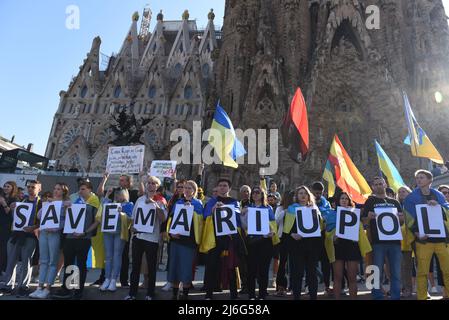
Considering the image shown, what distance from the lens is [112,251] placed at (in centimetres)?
593

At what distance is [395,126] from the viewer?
18.9m

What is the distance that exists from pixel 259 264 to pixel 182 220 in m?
1.43

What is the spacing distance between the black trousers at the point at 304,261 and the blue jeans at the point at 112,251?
2885 mm

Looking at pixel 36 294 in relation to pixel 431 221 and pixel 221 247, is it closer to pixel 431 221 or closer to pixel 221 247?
pixel 221 247

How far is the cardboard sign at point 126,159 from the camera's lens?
31.4ft

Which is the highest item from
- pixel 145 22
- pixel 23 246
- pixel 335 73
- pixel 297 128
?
pixel 145 22

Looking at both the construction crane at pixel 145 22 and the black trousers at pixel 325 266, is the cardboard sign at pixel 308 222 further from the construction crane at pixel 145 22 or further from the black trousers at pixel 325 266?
the construction crane at pixel 145 22


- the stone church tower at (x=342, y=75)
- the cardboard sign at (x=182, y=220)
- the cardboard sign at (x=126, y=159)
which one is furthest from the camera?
the stone church tower at (x=342, y=75)

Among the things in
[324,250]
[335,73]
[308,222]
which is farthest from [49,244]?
[335,73]

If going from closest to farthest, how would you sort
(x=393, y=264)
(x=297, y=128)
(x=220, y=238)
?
(x=393, y=264)
(x=220, y=238)
(x=297, y=128)

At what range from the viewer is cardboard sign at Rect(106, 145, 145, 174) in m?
9.56

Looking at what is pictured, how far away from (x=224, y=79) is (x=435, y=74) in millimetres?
12624

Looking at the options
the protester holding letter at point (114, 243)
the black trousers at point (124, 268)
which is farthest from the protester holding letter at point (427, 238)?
the black trousers at point (124, 268)
